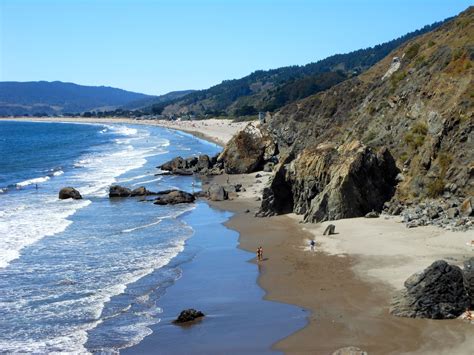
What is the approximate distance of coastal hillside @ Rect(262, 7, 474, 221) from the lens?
36.1m

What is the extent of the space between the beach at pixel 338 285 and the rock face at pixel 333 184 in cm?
128

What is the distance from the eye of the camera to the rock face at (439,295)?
65.4 ft

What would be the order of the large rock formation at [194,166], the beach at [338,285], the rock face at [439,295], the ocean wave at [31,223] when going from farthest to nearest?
the large rock formation at [194,166] < the ocean wave at [31,223] < the rock face at [439,295] < the beach at [338,285]

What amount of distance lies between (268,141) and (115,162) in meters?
26.1

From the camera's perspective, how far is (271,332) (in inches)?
789

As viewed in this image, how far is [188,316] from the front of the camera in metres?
21.3

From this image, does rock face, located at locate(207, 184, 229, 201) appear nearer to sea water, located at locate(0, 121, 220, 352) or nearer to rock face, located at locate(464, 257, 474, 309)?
sea water, located at locate(0, 121, 220, 352)

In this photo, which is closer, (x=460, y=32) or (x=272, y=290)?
(x=272, y=290)

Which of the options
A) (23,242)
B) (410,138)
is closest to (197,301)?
(23,242)

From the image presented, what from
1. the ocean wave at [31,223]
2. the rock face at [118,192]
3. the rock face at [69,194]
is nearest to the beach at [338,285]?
the ocean wave at [31,223]

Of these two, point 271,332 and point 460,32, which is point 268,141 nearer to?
point 460,32

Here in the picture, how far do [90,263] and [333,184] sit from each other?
48.5 ft

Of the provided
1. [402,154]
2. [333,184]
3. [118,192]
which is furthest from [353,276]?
[118,192]

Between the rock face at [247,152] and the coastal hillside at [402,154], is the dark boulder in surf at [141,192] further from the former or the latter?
the rock face at [247,152]
